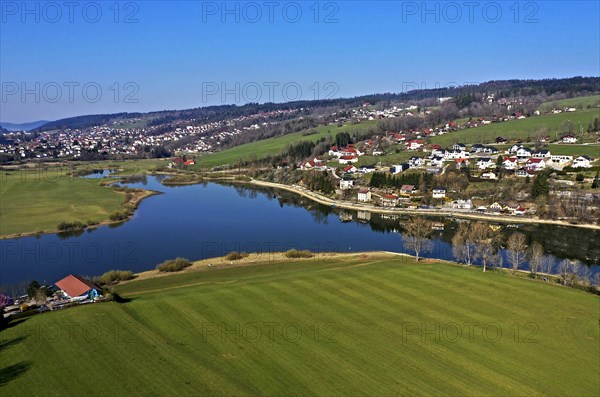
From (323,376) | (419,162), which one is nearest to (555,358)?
(323,376)

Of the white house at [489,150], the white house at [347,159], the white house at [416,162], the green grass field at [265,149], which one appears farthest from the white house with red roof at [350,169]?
the green grass field at [265,149]

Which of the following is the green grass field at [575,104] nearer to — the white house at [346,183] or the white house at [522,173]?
the white house at [522,173]

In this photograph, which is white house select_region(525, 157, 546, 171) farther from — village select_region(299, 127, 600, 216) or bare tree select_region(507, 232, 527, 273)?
bare tree select_region(507, 232, 527, 273)

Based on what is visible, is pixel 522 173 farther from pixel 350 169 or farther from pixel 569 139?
pixel 350 169

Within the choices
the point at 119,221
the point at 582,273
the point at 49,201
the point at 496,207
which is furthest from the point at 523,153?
the point at 49,201

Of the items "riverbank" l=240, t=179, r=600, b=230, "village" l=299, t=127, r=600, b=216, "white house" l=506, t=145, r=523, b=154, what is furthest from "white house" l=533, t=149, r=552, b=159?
"riverbank" l=240, t=179, r=600, b=230

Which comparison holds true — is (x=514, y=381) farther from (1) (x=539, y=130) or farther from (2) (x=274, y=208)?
(1) (x=539, y=130)

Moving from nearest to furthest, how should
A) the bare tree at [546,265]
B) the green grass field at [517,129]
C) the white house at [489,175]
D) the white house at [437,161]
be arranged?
the bare tree at [546,265] → the white house at [489,175] → the white house at [437,161] → the green grass field at [517,129]
